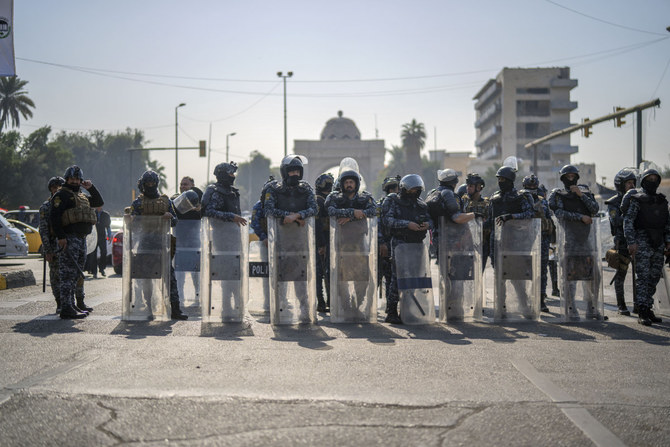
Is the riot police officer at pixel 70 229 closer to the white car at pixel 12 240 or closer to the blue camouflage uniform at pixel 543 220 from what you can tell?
the blue camouflage uniform at pixel 543 220

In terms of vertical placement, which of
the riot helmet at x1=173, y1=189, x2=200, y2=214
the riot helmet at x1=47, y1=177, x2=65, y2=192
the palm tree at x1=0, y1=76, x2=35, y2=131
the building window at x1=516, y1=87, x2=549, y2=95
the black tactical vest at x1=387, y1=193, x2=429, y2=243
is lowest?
the black tactical vest at x1=387, y1=193, x2=429, y2=243

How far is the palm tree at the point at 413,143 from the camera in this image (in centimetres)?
9531

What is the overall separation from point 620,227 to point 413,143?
87.4 metres

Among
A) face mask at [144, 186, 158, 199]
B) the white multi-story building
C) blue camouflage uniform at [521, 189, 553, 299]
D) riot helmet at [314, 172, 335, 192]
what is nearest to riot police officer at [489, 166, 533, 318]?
blue camouflage uniform at [521, 189, 553, 299]

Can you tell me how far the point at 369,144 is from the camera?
104 meters

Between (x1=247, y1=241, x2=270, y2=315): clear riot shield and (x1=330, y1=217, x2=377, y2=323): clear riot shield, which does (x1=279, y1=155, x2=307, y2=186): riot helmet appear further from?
(x1=247, y1=241, x2=270, y2=315): clear riot shield

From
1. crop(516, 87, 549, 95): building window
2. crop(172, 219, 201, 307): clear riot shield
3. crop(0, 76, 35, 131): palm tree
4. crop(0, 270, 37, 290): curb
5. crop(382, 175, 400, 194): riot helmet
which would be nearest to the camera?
crop(172, 219, 201, 307): clear riot shield

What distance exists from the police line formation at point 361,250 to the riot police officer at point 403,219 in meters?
0.01

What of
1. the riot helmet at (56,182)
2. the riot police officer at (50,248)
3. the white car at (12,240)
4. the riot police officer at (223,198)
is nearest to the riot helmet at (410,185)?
the riot police officer at (223,198)

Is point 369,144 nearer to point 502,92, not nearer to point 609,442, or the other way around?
point 502,92

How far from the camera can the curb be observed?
1224cm

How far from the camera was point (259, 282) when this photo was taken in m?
9.37

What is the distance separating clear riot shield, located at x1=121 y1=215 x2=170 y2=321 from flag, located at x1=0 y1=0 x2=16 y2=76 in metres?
6.34

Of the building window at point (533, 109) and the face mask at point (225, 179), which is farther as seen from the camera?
the building window at point (533, 109)
